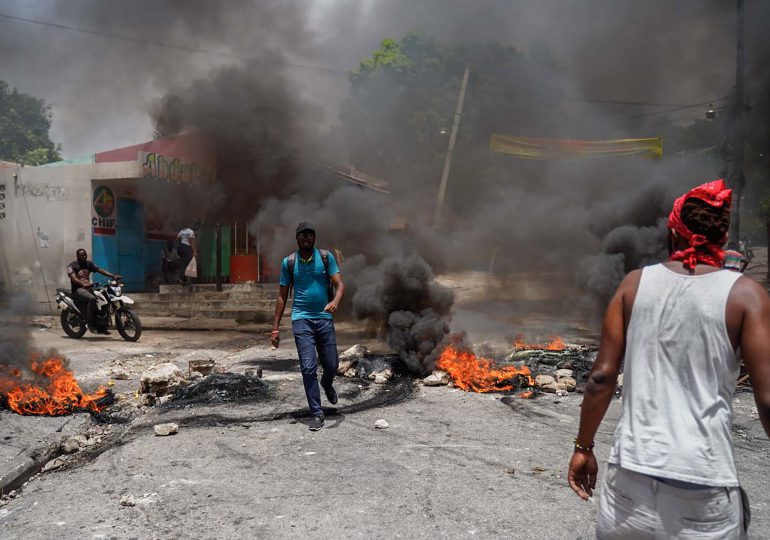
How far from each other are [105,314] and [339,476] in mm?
7820

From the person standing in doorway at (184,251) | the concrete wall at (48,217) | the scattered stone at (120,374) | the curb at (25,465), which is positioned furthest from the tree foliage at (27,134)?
the curb at (25,465)

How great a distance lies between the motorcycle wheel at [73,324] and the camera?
10266mm

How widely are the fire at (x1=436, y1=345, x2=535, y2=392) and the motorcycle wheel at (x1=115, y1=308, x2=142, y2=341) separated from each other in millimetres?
5740

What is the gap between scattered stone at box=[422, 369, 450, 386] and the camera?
6525mm

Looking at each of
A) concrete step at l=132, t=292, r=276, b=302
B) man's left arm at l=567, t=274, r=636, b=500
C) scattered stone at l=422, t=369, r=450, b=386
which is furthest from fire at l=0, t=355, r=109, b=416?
concrete step at l=132, t=292, r=276, b=302

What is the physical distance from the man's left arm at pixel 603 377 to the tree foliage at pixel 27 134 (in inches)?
1241

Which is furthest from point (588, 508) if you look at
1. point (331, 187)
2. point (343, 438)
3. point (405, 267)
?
point (331, 187)

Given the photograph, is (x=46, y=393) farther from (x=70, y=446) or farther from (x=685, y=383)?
(x=685, y=383)

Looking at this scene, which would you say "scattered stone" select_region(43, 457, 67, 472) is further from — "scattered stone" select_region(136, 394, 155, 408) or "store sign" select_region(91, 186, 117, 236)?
"store sign" select_region(91, 186, 117, 236)

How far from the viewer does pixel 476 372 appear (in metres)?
6.55

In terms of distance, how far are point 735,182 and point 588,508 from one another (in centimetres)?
1353

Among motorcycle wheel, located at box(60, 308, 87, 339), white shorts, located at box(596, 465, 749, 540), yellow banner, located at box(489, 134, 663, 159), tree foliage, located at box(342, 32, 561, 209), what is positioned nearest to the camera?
white shorts, located at box(596, 465, 749, 540)

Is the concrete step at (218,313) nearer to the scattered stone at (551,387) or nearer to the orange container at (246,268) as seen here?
the orange container at (246,268)

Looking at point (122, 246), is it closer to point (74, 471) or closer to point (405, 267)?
point (405, 267)
